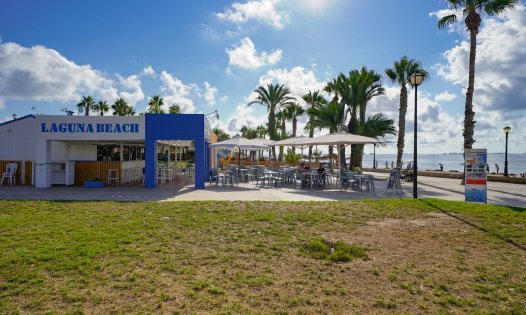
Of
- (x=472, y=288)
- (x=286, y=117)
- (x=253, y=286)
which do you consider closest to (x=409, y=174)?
(x=472, y=288)

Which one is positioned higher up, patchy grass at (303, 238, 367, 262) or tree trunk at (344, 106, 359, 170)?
tree trunk at (344, 106, 359, 170)

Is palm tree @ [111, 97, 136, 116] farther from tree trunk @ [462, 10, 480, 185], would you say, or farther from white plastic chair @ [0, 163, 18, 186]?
tree trunk @ [462, 10, 480, 185]

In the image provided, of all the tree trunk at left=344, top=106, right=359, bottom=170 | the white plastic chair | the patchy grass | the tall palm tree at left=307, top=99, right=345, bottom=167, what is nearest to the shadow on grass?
the patchy grass

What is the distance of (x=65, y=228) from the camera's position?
6750 mm

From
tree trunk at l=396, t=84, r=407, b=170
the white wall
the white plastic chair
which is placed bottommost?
the white plastic chair

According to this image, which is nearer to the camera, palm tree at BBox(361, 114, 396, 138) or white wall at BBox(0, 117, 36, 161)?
white wall at BBox(0, 117, 36, 161)

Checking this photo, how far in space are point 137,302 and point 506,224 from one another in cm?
843

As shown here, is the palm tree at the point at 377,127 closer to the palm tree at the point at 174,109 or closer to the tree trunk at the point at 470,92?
the tree trunk at the point at 470,92

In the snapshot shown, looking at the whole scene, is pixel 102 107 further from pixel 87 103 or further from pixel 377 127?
pixel 377 127

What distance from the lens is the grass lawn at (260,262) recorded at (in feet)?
12.2

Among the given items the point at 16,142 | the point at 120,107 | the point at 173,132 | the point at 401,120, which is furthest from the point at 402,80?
the point at 120,107

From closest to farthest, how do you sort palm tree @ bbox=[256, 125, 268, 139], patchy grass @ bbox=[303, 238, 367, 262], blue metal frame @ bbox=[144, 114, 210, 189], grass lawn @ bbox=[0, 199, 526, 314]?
grass lawn @ bbox=[0, 199, 526, 314]
patchy grass @ bbox=[303, 238, 367, 262]
blue metal frame @ bbox=[144, 114, 210, 189]
palm tree @ bbox=[256, 125, 268, 139]

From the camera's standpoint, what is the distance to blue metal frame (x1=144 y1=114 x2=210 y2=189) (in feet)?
49.5

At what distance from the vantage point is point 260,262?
16.4ft
